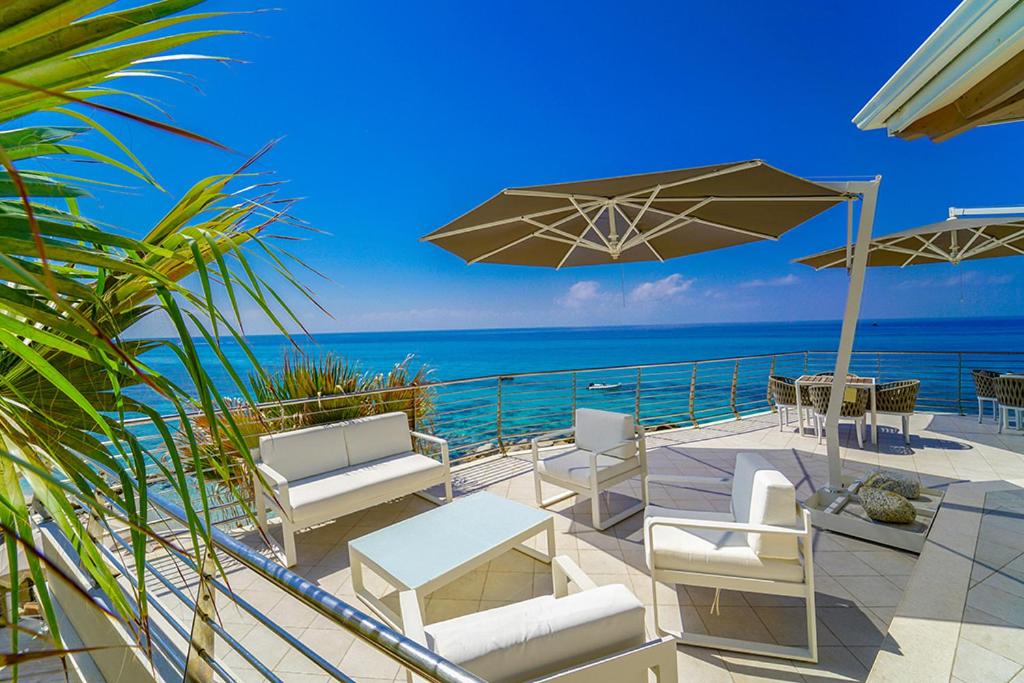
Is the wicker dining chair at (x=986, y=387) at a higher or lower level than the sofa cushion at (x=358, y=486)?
higher

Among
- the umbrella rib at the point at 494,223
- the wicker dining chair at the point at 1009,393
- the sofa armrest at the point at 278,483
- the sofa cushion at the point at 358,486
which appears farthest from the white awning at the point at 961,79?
the wicker dining chair at the point at 1009,393

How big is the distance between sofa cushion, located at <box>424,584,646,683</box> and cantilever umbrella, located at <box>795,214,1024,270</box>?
4609mm

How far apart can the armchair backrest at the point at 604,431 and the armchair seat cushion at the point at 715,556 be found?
1180 millimetres

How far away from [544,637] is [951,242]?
642 cm

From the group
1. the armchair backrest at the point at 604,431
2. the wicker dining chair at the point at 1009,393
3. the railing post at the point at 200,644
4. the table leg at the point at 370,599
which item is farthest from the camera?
the wicker dining chair at the point at 1009,393

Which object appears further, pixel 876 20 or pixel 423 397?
pixel 876 20

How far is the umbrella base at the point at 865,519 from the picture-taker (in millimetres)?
2771

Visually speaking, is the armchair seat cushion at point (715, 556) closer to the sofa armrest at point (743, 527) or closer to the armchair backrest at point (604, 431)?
the sofa armrest at point (743, 527)

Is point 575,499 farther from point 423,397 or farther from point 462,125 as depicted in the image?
point 462,125

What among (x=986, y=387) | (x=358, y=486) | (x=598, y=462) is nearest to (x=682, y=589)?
(x=598, y=462)

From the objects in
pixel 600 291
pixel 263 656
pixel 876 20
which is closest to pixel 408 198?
pixel 600 291

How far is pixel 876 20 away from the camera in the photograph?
10.6m

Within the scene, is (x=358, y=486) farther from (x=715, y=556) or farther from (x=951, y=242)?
(x=951, y=242)

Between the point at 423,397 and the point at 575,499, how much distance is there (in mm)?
2250
